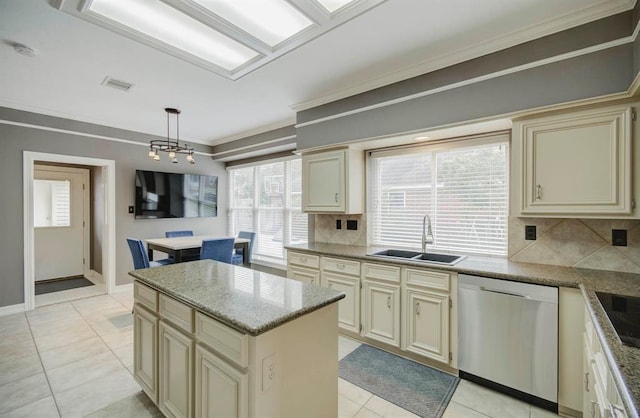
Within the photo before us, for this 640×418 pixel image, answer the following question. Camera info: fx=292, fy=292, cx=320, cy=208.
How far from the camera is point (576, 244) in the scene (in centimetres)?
224

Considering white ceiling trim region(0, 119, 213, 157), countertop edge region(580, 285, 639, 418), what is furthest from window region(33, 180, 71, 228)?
→ countertop edge region(580, 285, 639, 418)

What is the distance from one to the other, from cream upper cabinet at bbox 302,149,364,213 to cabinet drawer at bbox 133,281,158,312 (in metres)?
1.99

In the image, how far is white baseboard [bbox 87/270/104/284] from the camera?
536 cm

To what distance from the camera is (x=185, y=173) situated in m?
5.44

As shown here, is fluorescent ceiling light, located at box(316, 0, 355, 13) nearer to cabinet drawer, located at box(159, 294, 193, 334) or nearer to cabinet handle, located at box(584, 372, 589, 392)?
cabinet drawer, located at box(159, 294, 193, 334)

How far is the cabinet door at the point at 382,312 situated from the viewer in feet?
8.76

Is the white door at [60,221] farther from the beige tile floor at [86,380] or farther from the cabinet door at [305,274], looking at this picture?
the cabinet door at [305,274]

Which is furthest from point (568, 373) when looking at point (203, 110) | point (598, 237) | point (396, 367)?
point (203, 110)

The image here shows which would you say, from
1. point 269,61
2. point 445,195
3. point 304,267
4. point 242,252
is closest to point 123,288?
point 242,252

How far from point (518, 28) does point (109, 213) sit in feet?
18.1

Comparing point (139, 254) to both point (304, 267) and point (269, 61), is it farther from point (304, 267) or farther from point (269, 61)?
point (269, 61)

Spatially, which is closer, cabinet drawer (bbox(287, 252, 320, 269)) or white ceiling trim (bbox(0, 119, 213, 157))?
cabinet drawer (bbox(287, 252, 320, 269))

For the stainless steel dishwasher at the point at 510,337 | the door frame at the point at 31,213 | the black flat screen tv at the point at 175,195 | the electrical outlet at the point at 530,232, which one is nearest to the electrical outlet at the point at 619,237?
the electrical outlet at the point at 530,232

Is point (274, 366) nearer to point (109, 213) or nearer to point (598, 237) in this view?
point (598, 237)
